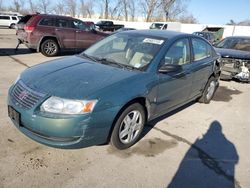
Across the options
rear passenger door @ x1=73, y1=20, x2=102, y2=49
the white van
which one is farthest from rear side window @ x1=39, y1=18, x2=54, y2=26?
the white van

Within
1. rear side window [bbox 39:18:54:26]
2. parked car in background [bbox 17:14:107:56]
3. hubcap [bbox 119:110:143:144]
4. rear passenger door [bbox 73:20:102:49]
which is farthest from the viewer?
rear passenger door [bbox 73:20:102:49]

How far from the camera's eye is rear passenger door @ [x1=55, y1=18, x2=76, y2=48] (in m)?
11.2

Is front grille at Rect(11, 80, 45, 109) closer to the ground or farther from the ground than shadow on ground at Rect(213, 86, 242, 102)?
farther from the ground

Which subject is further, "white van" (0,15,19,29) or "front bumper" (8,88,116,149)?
"white van" (0,15,19,29)

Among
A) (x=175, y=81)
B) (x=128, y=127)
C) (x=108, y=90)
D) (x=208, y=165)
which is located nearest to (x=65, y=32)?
(x=175, y=81)

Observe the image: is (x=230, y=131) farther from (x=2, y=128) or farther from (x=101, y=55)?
(x=2, y=128)

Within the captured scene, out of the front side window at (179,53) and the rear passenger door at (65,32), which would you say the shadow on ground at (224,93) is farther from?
the rear passenger door at (65,32)

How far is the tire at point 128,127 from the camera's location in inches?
131

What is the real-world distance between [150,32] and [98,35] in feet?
28.8

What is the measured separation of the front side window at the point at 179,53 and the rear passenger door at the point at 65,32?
7.83 m

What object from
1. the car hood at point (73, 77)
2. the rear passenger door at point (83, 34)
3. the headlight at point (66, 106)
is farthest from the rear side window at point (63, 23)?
the headlight at point (66, 106)

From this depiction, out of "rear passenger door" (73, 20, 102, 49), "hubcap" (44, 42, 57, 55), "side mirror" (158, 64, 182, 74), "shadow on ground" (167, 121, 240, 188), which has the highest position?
"side mirror" (158, 64, 182, 74)

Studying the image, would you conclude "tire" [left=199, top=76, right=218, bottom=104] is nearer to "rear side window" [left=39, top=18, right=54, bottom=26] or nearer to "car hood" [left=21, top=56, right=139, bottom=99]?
"car hood" [left=21, top=56, right=139, bottom=99]

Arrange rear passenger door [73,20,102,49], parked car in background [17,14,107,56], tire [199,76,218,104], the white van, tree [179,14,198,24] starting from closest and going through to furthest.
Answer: tire [199,76,218,104] → parked car in background [17,14,107,56] → rear passenger door [73,20,102,49] → the white van → tree [179,14,198,24]
